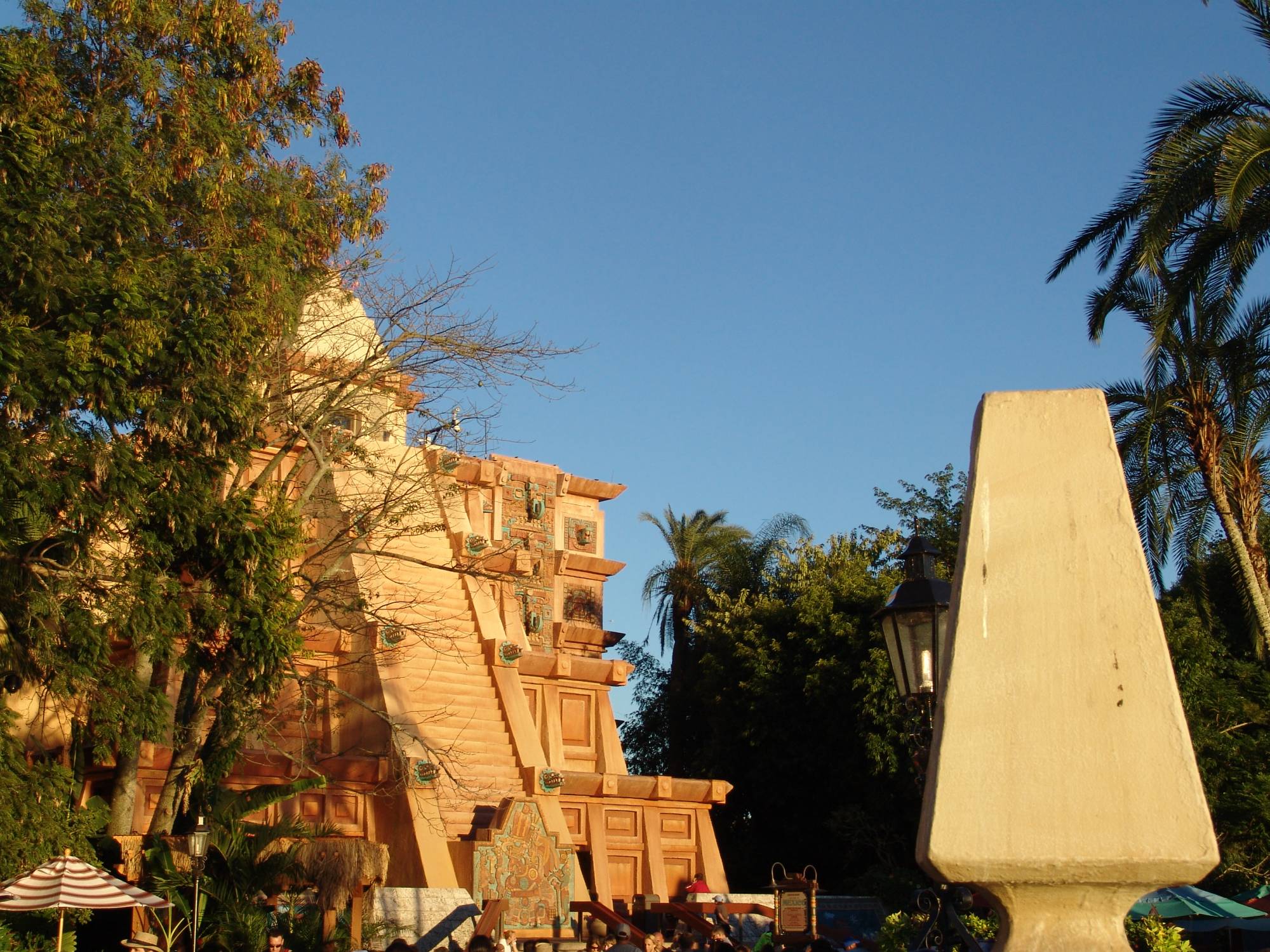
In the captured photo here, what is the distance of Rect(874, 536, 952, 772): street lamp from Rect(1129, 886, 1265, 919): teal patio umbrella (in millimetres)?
10977

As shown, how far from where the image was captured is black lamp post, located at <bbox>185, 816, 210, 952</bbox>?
1188 cm

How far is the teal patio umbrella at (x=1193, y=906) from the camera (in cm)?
1575

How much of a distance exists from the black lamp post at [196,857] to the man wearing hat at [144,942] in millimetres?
318

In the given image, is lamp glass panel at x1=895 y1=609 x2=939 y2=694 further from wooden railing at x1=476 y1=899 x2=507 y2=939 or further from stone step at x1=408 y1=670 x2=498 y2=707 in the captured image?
stone step at x1=408 y1=670 x2=498 y2=707

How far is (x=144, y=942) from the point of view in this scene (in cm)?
1160

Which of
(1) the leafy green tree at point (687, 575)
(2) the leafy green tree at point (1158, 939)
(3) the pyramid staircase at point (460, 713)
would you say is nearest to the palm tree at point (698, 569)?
(1) the leafy green tree at point (687, 575)

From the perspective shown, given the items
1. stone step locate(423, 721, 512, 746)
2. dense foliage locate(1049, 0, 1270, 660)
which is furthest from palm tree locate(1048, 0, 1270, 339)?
stone step locate(423, 721, 512, 746)

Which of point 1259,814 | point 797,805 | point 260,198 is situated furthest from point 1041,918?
point 797,805

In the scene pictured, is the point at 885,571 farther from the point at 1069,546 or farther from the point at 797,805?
the point at 1069,546

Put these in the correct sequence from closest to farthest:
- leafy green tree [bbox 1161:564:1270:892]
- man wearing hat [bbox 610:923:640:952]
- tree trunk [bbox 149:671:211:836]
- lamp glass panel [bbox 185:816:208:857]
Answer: man wearing hat [bbox 610:923:640:952] → lamp glass panel [bbox 185:816:208:857] → tree trunk [bbox 149:671:211:836] → leafy green tree [bbox 1161:564:1270:892]

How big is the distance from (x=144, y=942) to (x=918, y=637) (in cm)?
863

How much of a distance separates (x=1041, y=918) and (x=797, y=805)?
27617mm

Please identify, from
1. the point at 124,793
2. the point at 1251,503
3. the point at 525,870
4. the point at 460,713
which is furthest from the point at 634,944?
the point at 1251,503

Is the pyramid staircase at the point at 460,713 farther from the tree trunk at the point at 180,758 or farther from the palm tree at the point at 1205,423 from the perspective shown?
the palm tree at the point at 1205,423
